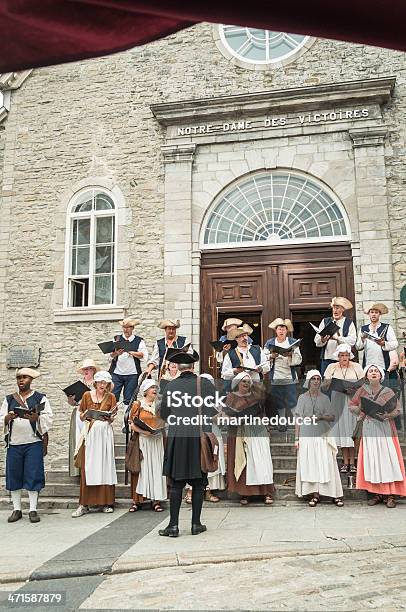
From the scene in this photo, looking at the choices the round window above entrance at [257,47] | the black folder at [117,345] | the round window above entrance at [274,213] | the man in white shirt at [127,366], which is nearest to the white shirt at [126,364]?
the man in white shirt at [127,366]

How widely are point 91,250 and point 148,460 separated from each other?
6245 millimetres

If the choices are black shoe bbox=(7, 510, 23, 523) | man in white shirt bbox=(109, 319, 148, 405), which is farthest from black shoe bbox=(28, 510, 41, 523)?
man in white shirt bbox=(109, 319, 148, 405)

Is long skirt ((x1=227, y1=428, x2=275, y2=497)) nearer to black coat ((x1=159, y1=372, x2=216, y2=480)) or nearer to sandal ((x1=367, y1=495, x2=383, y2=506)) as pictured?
black coat ((x1=159, y1=372, x2=216, y2=480))

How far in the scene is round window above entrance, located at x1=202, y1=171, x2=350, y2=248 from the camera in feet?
41.2

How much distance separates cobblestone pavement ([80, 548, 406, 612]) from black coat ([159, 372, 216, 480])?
4.27ft

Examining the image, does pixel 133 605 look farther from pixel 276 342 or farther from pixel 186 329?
pixel 186 329

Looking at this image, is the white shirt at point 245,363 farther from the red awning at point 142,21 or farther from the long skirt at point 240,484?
the red awning at point 142,21

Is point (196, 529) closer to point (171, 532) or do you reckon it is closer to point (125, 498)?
point (171, 532)

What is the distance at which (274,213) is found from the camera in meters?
12.9

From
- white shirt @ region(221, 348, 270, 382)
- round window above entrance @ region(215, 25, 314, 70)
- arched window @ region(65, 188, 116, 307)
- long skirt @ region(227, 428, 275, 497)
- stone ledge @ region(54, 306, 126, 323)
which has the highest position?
round window above entrance @ region(215, 25, 314, 70)

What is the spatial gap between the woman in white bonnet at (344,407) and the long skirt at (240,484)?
108 centimetres

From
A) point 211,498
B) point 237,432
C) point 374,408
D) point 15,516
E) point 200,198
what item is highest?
point 200,198

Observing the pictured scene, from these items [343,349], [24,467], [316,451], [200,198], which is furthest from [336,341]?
[24,467]

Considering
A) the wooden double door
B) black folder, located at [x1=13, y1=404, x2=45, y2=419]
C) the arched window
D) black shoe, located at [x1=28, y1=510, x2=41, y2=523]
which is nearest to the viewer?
black shoe, located at [x1=28, y1=510, x2=41, y2=523]
